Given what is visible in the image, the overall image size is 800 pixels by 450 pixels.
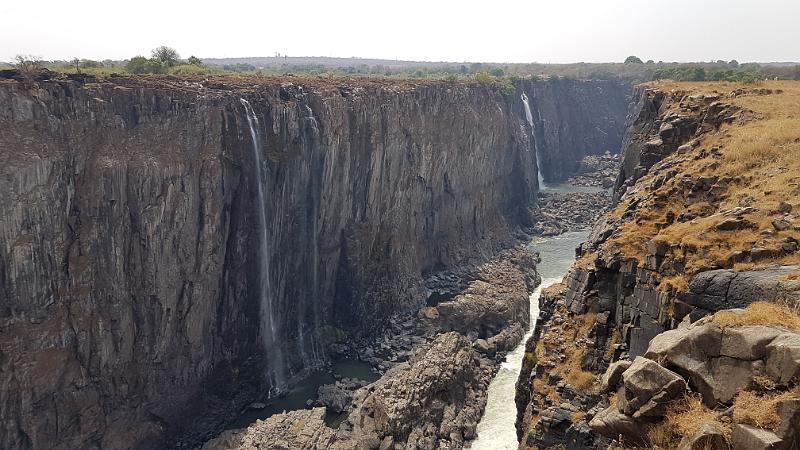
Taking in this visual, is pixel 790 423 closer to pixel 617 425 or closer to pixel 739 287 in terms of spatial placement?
pixel 617 425

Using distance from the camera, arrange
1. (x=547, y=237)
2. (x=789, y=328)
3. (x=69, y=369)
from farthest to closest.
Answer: (x=547, y=237) < (x=69, y=369) < (x=789, y=328)

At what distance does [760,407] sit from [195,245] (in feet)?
106

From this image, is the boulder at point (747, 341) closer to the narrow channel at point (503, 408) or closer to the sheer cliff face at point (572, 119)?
the narrow channel at point (503, 408)

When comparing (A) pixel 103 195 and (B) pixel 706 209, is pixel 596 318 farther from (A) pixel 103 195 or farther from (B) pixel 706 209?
(A) pixel 103 195

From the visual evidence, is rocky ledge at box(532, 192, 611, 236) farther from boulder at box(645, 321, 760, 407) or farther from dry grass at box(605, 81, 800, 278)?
boulder at box(645, 321, 760, 407)

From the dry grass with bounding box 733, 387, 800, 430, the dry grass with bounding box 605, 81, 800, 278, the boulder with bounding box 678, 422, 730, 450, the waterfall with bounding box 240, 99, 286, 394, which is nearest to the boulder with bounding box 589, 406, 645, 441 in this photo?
the boulder with bounding box 678, 422, 730, 450

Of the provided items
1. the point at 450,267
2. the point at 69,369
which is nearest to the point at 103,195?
the point at 69,369

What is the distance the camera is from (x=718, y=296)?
14.1m

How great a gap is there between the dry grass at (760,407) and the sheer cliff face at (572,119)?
90.4 m

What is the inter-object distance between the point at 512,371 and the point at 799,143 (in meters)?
23.0

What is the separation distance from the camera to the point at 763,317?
11.2 metres

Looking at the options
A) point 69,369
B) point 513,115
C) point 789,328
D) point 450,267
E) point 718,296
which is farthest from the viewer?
point 513,115

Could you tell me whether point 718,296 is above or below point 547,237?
above

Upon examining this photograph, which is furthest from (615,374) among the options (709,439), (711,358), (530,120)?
(530,120)
